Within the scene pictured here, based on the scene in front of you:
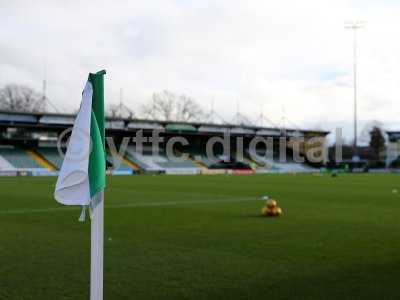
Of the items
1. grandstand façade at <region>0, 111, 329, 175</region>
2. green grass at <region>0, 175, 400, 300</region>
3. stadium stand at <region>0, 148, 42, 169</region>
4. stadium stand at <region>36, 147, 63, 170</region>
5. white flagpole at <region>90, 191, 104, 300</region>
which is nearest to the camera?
white flagpole at <region>90, 191, 104, 300</region>

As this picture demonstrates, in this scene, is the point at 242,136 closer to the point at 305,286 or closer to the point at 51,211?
the point at 51,211

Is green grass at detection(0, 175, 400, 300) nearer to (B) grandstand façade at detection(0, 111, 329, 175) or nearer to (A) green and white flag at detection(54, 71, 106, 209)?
(A) green and white flag at detection(54, 71, 106, 209)

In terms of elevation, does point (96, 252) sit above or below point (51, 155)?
below

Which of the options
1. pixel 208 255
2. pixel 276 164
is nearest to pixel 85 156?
pixel 208 255

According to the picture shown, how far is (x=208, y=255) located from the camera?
1002cm

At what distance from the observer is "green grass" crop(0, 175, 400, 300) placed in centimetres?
741

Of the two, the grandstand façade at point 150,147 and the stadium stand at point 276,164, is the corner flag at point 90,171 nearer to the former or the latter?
the grandstand façade at point 150,147

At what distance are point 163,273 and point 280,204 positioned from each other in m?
13.8

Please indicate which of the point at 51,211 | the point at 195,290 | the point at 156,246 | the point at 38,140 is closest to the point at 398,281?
the point at 195,290

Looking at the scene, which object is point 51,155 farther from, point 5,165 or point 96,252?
point 96,252

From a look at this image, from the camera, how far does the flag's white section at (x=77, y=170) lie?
15.7ft

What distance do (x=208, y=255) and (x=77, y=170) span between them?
5.62 meters

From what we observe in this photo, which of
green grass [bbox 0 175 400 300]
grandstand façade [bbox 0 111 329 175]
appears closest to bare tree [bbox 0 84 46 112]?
grandstand façade [bbox 0 111 329 175]

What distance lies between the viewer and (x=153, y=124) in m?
75.0
